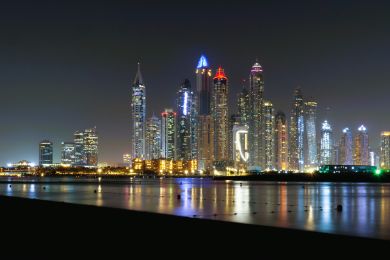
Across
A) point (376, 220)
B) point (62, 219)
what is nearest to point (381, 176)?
point (376, 220)

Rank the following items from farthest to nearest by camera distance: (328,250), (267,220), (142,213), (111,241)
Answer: (267,220) < (142,213) < (111,241) < (328,250)

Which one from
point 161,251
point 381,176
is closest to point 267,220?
point 161,251

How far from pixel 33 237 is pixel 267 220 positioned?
15213 millimetres

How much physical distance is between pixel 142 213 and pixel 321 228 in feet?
29.7

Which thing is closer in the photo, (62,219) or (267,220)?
(62,219)

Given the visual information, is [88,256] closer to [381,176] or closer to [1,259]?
[1,259]

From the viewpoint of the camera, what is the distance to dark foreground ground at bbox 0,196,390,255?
604 inches

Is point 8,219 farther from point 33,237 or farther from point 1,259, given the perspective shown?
point 1,259

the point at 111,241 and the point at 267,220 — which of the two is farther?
the point at 267,220

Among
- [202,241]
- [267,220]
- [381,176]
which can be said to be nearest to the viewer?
[202,241]

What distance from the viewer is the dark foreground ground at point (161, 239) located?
50.4 ft

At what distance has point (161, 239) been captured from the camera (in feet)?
61.6

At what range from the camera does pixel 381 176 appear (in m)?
183

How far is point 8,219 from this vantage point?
2878cm
